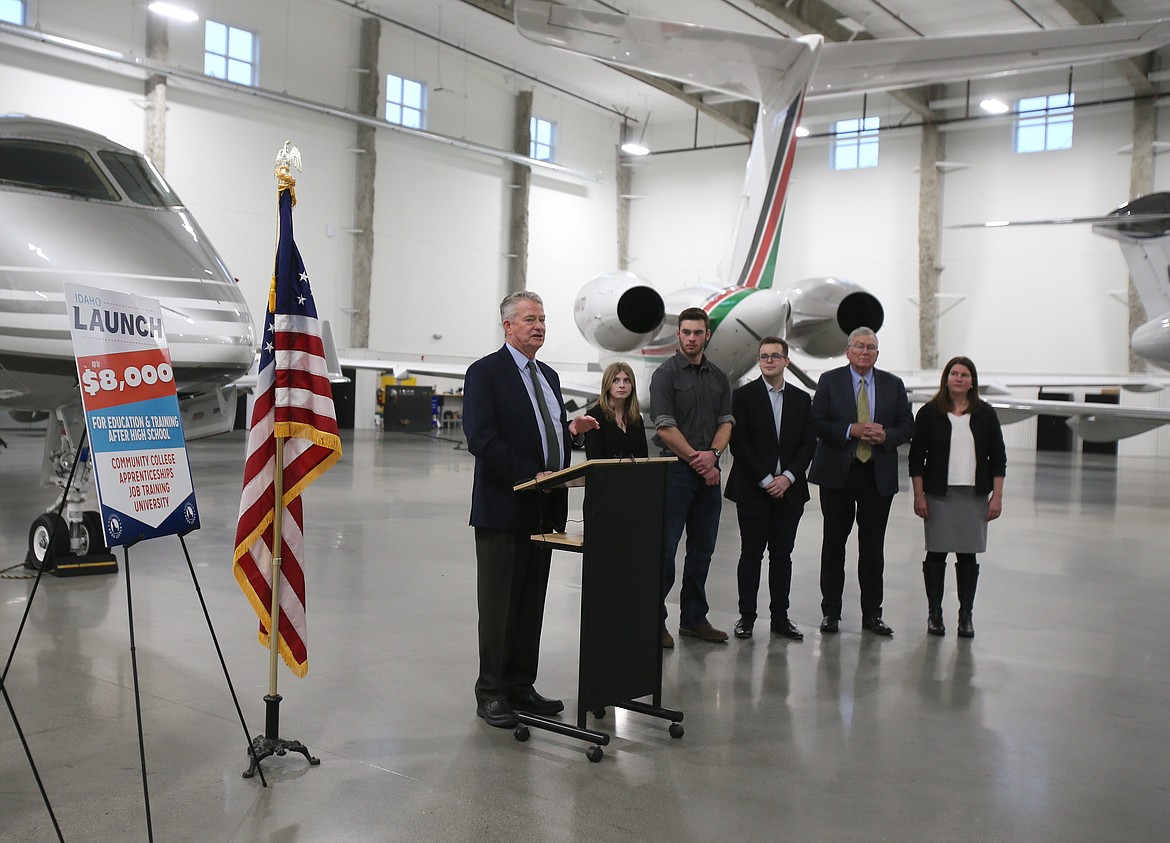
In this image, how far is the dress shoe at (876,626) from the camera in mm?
5551

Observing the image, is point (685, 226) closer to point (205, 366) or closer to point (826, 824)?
point (205, 366)

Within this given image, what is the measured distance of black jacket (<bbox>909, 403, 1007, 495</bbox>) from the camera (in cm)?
560

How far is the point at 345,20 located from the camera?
23672 mm

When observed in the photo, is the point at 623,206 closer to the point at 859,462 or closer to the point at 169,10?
the point at 169,10

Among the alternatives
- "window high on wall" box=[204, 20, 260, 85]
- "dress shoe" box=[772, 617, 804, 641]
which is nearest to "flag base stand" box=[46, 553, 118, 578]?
"dress shoe" box=[772, 617, 804, 641]

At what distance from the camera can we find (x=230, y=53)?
21.7 metres

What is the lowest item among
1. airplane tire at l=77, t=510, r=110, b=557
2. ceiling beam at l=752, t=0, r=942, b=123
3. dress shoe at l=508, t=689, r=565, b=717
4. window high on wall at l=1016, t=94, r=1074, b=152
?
dress shoe at l=508, t=689, r=565, b=717

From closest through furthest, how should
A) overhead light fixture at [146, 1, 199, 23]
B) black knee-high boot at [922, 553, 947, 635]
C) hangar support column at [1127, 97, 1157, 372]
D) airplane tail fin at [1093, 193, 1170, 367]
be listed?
black knee-high boot at [922, 553, 947, 635], airplane tail fin at [1093, 193, 1170, 367], overhead light fixture at [146, 1, 199, 23], hangar support column at [1127, 97, 1157, 372]

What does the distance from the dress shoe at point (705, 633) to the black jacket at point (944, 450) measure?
1442 millimetres

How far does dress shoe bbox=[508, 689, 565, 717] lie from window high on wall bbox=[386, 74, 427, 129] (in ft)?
74.3

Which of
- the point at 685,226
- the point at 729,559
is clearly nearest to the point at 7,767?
the point at 729,559

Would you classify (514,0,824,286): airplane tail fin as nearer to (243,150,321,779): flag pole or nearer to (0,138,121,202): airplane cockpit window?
(0,138,121,202): airplane cockpit window

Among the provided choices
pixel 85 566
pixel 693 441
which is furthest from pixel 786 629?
pixel 85 566

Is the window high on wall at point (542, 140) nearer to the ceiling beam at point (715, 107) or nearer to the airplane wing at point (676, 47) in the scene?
the ceiling beam at point (715, 107)
